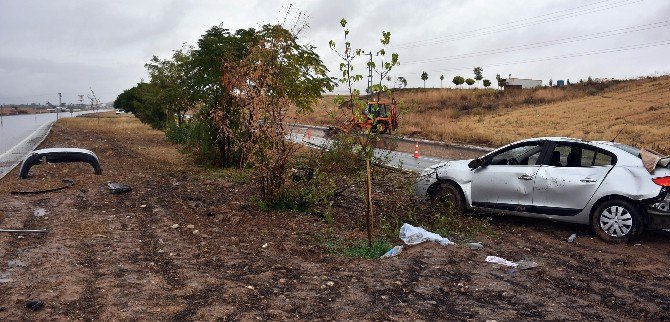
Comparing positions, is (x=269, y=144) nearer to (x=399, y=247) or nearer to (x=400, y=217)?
(x=400, y=217)

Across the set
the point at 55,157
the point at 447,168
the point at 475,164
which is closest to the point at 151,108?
the point at 55,157

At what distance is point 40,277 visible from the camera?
20.2 ft

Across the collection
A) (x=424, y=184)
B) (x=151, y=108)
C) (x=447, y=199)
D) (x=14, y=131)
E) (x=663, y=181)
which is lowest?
(x=447, y=199)

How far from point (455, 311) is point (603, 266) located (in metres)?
2.69

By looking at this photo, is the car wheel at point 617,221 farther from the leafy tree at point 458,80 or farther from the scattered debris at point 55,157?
the leafy tree at point 458,80

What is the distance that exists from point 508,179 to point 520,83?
184 feet

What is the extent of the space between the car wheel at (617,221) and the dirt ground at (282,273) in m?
0.19

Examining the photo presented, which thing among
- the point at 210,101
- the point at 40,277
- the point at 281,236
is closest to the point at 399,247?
the point at 281,236

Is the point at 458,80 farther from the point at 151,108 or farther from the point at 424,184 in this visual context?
the point at 424,184

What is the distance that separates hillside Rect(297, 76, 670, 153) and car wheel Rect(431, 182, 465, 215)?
8.38 metres

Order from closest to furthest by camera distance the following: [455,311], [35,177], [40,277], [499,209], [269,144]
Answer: [455,311], [40,277], [499,209], [269,144], [35,177]

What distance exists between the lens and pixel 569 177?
26.9ft

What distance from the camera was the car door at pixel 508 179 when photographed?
8.59 m

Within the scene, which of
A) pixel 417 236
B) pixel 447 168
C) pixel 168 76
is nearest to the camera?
pixel 417 236
